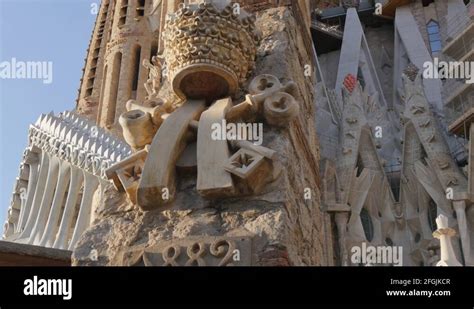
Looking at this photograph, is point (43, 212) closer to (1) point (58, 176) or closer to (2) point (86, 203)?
(2) point (86, 203)

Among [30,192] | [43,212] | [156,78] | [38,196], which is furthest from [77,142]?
[156,78]

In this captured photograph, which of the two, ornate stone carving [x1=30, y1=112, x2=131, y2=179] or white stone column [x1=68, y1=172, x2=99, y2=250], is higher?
ornate stone carving [x1=30, y1=112, x2=131, y2=179]

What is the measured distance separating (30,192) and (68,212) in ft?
4.75

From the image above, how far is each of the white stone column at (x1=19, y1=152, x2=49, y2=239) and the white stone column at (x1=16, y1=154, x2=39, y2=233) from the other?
0.32ft

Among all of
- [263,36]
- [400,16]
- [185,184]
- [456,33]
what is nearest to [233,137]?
[185,184]

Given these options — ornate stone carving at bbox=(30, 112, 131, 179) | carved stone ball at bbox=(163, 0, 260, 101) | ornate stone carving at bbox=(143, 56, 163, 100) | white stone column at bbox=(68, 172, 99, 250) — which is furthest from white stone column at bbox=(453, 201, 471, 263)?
carved stone ball at bbox=(163, 0, 260, 101)

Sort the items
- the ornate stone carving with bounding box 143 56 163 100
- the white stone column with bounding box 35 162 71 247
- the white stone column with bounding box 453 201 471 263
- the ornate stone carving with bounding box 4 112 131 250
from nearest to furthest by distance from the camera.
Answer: the ornate stone carving with bounding box 143 56 163 100 < the white stone column with bounding box 35 162 71 247 < the ornate stone carving with bounding box 4 112 131 250 < the white stone column with bounding box 453 201 471 263

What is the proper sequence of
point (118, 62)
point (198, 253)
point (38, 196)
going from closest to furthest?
point (198, 253) < point (38, 196) < point (118, 62)

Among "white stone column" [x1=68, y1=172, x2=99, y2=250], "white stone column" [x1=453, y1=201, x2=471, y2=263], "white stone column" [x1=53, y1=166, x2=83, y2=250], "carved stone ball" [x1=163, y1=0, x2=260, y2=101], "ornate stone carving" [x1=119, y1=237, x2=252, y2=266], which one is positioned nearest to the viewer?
"ornate stone carving" [x1=119, y1=237, x2=252, y2=266]

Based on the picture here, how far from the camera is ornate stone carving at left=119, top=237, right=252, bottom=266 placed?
6.04 ft

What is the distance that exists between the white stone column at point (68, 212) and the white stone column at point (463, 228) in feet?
30.9

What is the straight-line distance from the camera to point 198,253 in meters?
1.87

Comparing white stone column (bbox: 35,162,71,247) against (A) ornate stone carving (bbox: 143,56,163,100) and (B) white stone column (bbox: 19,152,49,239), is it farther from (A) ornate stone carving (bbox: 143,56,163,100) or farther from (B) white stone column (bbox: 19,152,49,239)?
(A) ornate stone carving (bbox: 143,56,163,100)

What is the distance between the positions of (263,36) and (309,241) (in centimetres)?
74
